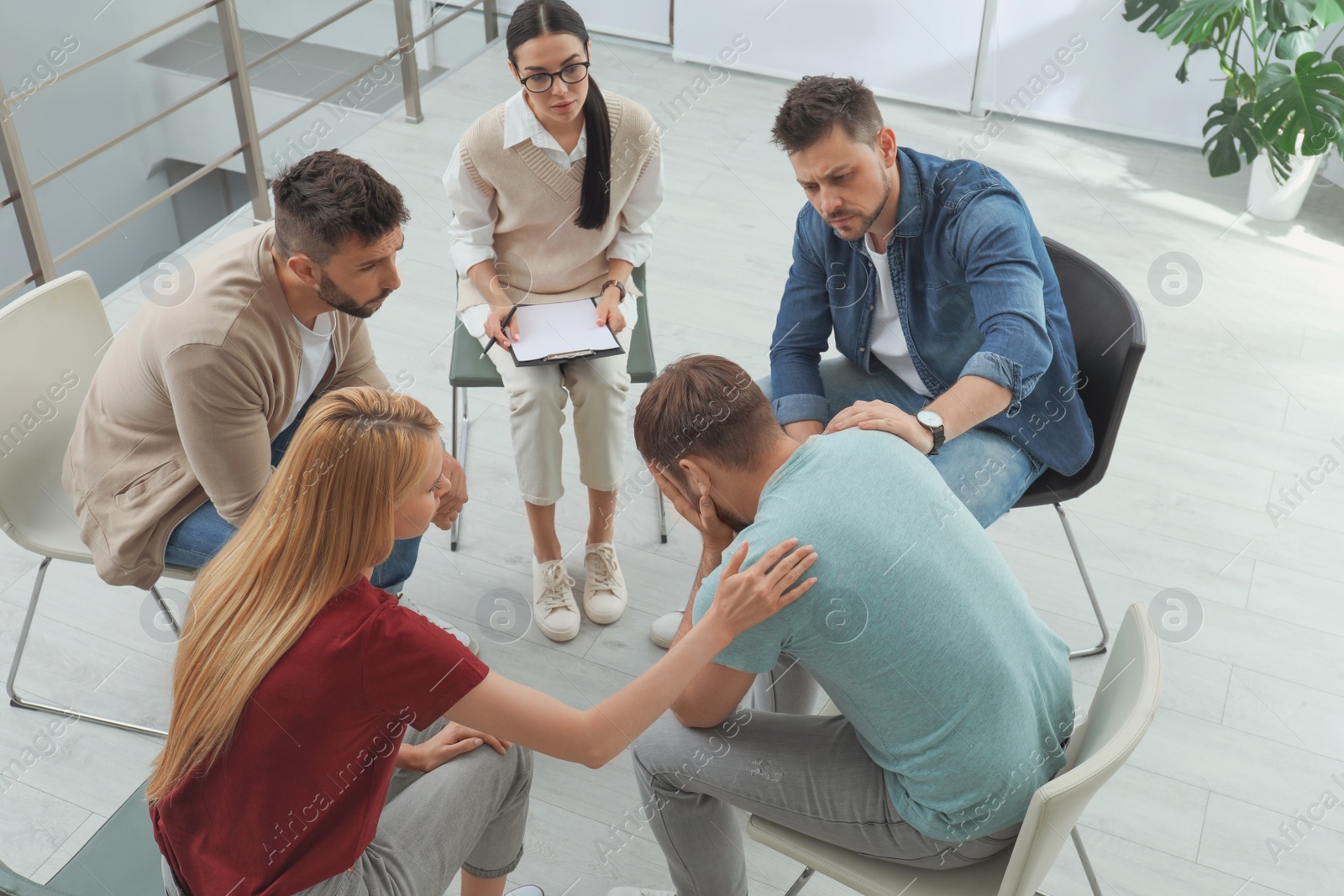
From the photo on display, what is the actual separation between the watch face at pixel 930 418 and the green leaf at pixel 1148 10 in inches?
104

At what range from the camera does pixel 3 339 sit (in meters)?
1.89

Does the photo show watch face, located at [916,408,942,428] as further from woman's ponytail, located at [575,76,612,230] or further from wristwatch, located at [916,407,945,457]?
woman's ponytail, located at [575,76,612,230]

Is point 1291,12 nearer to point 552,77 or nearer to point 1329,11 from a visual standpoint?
point 1329,11

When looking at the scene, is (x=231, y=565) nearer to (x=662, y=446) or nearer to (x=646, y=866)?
(x=662, y=446)

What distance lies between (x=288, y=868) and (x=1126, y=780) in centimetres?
151

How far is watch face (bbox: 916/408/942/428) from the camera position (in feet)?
5.96

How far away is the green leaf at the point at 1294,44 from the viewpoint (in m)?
3.46

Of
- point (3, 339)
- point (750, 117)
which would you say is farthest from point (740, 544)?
point (750, 117)

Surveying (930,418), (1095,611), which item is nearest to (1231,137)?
(1095,611)

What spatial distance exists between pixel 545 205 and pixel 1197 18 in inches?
94.0

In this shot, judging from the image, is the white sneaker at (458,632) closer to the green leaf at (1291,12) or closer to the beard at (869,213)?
the beard at (869,213)

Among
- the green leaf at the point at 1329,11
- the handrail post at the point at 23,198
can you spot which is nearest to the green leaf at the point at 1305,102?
the green leaf at the point at 1329,11

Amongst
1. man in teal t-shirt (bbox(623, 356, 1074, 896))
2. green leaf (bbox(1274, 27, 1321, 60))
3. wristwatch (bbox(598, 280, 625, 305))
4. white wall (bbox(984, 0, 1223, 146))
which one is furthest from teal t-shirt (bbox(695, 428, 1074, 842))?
white wall (bbox(984, 0, 1223, 146))

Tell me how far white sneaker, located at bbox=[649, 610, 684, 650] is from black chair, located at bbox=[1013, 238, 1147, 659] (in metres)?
0.73
